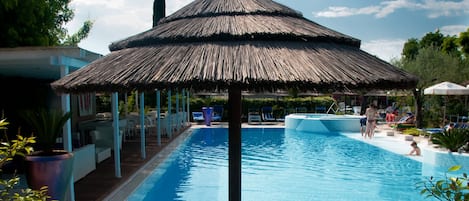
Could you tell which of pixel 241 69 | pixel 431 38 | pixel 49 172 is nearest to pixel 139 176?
pixel 49 172

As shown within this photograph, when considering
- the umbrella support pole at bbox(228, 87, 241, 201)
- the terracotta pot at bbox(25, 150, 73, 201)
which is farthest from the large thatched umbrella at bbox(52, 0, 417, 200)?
the terracotta pot at bbox(25, 150, 73, 201)

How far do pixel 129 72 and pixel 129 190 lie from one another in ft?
17.3

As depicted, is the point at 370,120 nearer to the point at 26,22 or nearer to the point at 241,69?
the point at 26,22

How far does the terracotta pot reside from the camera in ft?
18.3

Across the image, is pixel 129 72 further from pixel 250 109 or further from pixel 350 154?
pixel 250 109

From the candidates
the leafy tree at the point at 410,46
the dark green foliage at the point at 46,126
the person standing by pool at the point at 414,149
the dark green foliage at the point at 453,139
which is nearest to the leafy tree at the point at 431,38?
the leafy tree at the point at 410,46

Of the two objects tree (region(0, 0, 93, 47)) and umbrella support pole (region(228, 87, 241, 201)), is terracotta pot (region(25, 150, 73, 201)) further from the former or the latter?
tree (region(0, 0, 93, 47))

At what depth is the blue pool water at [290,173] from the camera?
856cm

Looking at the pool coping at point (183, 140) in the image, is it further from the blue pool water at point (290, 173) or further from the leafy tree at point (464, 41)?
the leafy tree at point (464, 41)

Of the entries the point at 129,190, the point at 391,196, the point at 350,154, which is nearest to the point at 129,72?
the point at 129,190

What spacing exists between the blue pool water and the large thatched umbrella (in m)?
3.47

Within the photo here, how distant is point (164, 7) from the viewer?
23188mm

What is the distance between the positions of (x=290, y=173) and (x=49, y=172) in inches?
278

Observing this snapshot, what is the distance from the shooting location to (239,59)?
347 cm
